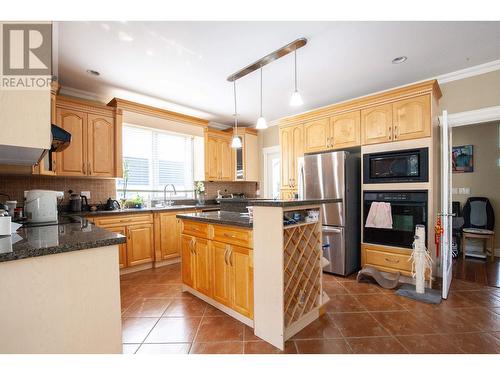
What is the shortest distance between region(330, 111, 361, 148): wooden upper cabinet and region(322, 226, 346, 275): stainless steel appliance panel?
3.96 ft

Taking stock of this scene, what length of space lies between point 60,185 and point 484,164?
679cm

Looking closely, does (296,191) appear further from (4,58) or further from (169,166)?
(4,58)

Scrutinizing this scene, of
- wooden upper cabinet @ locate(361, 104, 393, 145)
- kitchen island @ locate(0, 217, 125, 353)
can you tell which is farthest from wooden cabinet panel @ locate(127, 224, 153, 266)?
wooden upper cabinet @ locate(361, 104, 393, 145)

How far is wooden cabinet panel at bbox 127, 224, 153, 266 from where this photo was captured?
3254 mm

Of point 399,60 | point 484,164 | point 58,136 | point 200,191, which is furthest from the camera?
point 200,191

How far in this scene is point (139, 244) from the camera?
3338mm

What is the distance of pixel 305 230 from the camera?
195 centimetres

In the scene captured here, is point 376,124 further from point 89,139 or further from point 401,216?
point 89,139

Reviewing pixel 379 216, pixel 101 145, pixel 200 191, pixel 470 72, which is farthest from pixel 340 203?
pixel 101 145

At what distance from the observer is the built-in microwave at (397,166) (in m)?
2.67

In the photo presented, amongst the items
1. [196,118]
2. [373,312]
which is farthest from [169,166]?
[373,312]

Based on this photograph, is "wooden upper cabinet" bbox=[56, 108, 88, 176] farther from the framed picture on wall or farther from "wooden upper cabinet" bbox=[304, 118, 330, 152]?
the framed picture on wall

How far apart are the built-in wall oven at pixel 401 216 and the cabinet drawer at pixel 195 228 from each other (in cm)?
219
